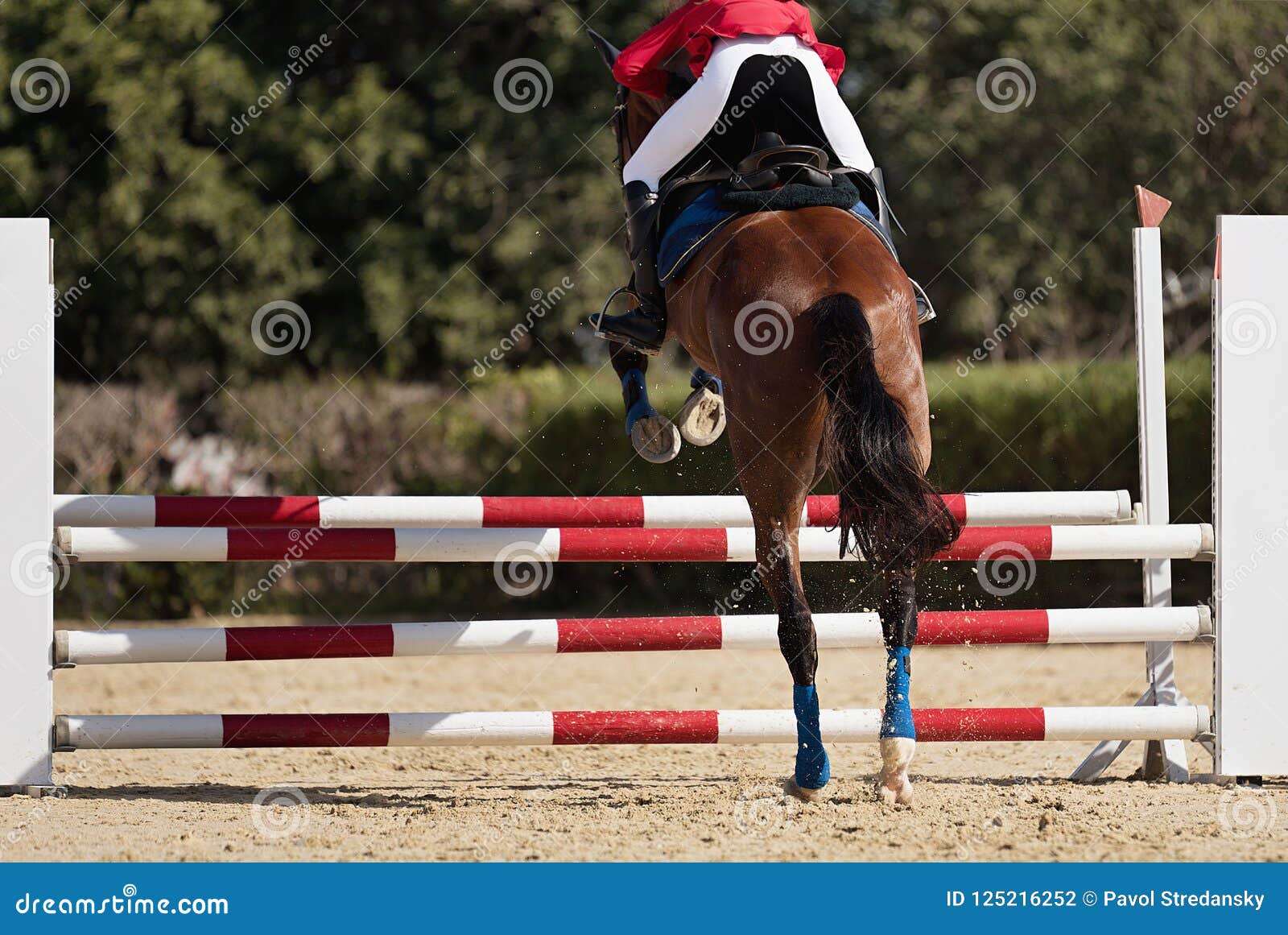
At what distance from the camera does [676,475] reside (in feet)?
34.6

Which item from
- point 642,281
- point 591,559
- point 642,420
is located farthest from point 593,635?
point 642,281

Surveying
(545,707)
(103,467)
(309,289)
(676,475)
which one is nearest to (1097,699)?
(545,707)

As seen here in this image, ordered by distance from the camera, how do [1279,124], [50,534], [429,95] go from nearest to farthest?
1. [50,534]
2. [1279,124]
3. [429,95]

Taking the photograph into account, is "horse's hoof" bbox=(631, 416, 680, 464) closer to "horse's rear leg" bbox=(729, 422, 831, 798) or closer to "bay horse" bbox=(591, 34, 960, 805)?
"bay horse" bbox=(591, 34, 960, 805)

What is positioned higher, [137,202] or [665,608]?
[137,202]

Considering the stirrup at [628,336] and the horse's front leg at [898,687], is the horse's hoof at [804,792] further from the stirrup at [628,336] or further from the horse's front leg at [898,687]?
the stirrup at [628,336]

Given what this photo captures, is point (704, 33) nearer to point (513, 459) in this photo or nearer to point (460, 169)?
point (513, 459)

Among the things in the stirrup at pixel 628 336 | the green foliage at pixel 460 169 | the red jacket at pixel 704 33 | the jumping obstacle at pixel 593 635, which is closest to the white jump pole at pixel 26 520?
the jumping obstacle at pixel 593 635

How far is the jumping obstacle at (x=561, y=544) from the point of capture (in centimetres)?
471

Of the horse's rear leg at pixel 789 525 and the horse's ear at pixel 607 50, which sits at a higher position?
the horse's ear at pixel 607 50

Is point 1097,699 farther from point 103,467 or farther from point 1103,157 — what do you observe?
point 1103,157

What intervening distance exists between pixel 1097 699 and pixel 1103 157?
440 inches

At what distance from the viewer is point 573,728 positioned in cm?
475

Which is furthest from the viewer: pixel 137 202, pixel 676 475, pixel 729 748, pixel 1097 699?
pixel 137 202
